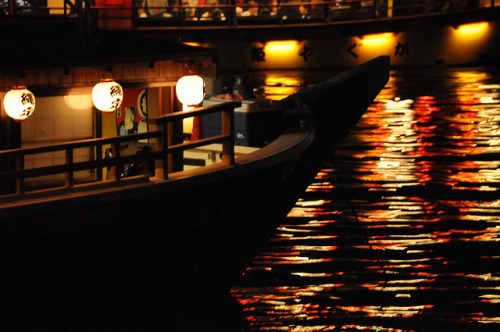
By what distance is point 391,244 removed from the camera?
33.3ft

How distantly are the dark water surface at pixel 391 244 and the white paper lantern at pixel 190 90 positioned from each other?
6.29ft

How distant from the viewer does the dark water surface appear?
326 inches

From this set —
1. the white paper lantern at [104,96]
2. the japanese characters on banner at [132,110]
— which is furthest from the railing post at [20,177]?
the japanese characters on banner at [132,110]

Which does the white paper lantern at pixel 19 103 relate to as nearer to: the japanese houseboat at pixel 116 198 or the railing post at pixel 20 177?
the japanese houseboat at pixel 116 198

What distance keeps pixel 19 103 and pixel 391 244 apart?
4593 mm

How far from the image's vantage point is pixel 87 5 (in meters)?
8.64

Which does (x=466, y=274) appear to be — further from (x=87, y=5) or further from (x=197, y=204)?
(x=87, y=5)

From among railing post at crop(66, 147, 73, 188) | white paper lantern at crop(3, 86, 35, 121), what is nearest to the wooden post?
railing post at crop(66, 147, 73, 188)

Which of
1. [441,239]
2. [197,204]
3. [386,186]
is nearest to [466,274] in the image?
[441,239]

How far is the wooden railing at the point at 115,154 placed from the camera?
6.76 metres

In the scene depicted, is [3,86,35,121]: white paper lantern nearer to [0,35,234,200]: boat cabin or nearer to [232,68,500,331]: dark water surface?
[0,35,234,200]: boat cabin

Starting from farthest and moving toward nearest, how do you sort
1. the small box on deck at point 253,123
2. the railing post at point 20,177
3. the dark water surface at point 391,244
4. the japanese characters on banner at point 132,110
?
the small box on deck at point 253,123 < the japanese characters on banner at point 132,110 < the dark water surface at point 391,244 < the railing post at point 20,177

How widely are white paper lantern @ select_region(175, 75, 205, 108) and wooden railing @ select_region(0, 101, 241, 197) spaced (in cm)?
74

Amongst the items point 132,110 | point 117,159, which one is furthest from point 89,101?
point 117,159
